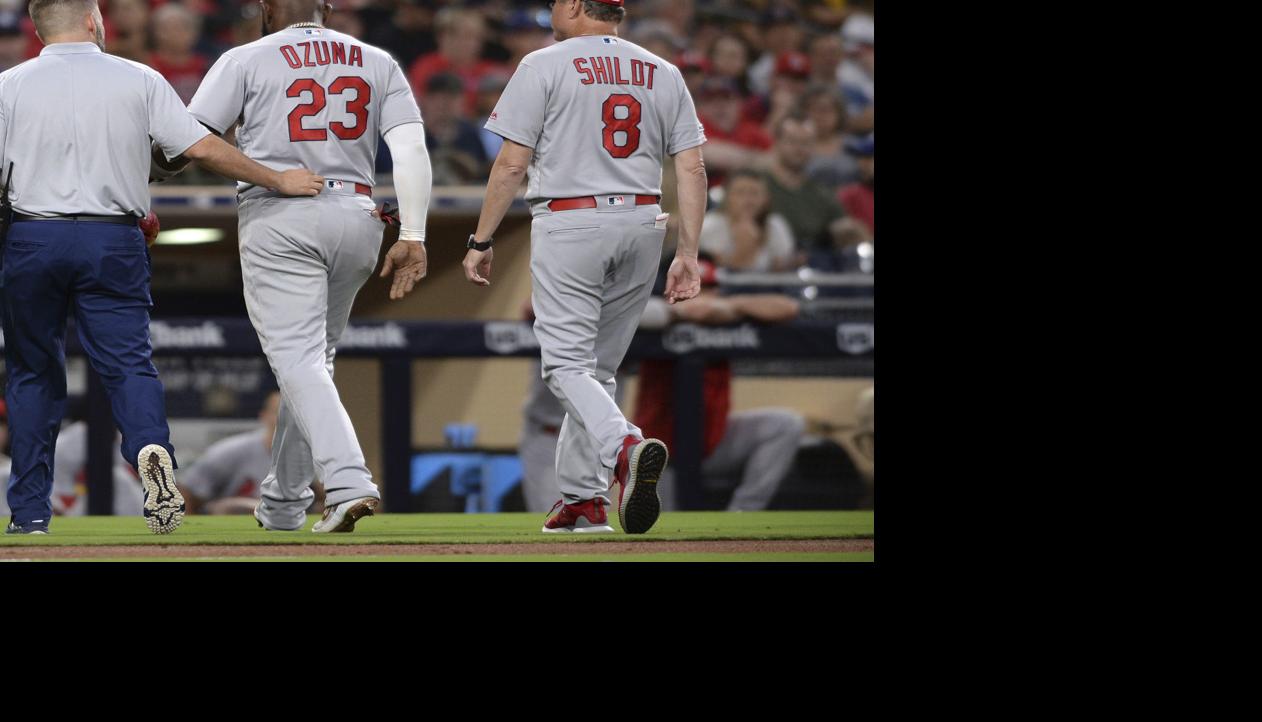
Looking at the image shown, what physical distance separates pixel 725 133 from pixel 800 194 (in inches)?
35.2

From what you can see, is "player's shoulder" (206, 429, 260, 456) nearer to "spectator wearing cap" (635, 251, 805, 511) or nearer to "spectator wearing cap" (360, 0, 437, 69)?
"spectator wearing cap" (635, 251, 805, 511)

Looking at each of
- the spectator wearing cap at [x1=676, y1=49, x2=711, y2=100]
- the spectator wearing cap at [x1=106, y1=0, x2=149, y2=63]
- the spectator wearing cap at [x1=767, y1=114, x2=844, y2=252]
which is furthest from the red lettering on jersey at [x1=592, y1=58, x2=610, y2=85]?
the spectator wearing cap at [x1=106, y1=0, x2=149, y2=63]

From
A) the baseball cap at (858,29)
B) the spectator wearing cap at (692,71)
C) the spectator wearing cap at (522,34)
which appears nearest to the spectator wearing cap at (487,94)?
the spectator wearing cap at (522,34)

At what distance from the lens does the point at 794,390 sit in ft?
21.1

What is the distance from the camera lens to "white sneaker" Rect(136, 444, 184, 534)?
416cm

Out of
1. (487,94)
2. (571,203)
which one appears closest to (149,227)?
(571,203)

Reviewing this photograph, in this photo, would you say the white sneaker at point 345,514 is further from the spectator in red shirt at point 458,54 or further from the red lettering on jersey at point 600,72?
the spectator in red shirt at point 458,54

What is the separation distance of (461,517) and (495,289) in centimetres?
159

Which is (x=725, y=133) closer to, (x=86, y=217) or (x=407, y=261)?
(x=407, y=261)

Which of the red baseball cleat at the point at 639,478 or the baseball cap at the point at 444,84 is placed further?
the baseball cap at the point at 444,84

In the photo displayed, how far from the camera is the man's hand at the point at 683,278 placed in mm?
4480

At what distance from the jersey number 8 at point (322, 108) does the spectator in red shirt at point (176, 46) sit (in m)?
4.70

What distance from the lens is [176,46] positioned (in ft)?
29.9

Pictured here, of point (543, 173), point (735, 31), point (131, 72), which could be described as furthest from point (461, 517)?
point (735, 31)
